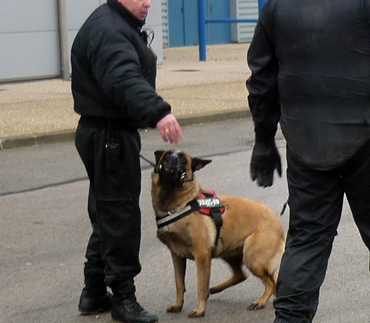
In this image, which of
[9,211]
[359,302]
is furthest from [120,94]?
[9,211]

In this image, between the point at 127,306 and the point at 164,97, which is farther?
the point at 164,97

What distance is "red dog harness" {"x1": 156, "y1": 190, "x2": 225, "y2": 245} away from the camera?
4.74 meters

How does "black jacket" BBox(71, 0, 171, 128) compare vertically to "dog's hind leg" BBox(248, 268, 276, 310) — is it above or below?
above

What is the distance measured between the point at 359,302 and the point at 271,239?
64cm

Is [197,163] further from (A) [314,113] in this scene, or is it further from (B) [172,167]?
(A) [314,113]

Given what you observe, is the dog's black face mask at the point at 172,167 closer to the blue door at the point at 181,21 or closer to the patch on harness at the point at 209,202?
the patch on harness at the point at 209,202

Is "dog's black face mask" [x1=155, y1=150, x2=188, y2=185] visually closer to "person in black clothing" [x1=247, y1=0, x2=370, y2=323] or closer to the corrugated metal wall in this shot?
"person in black clothing" [x1=247, y1=0, x2=370, y2=323]

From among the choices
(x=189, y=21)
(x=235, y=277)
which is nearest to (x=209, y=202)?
(x=235, y=277)

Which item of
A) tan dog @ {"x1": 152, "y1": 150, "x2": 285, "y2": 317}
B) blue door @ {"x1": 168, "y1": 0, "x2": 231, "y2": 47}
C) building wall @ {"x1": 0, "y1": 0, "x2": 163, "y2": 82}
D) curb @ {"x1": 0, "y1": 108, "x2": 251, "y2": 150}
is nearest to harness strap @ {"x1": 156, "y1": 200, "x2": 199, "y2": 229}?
tan dog @ {"x1": 152, "y1": 150, "x2": 285, "y2": 317}

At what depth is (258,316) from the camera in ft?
16.0

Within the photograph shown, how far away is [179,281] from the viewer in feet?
16.0

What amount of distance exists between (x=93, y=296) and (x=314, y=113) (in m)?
1.78

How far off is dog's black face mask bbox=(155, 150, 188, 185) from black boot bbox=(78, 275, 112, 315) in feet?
2.24

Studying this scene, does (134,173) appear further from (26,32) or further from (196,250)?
(26,32)
